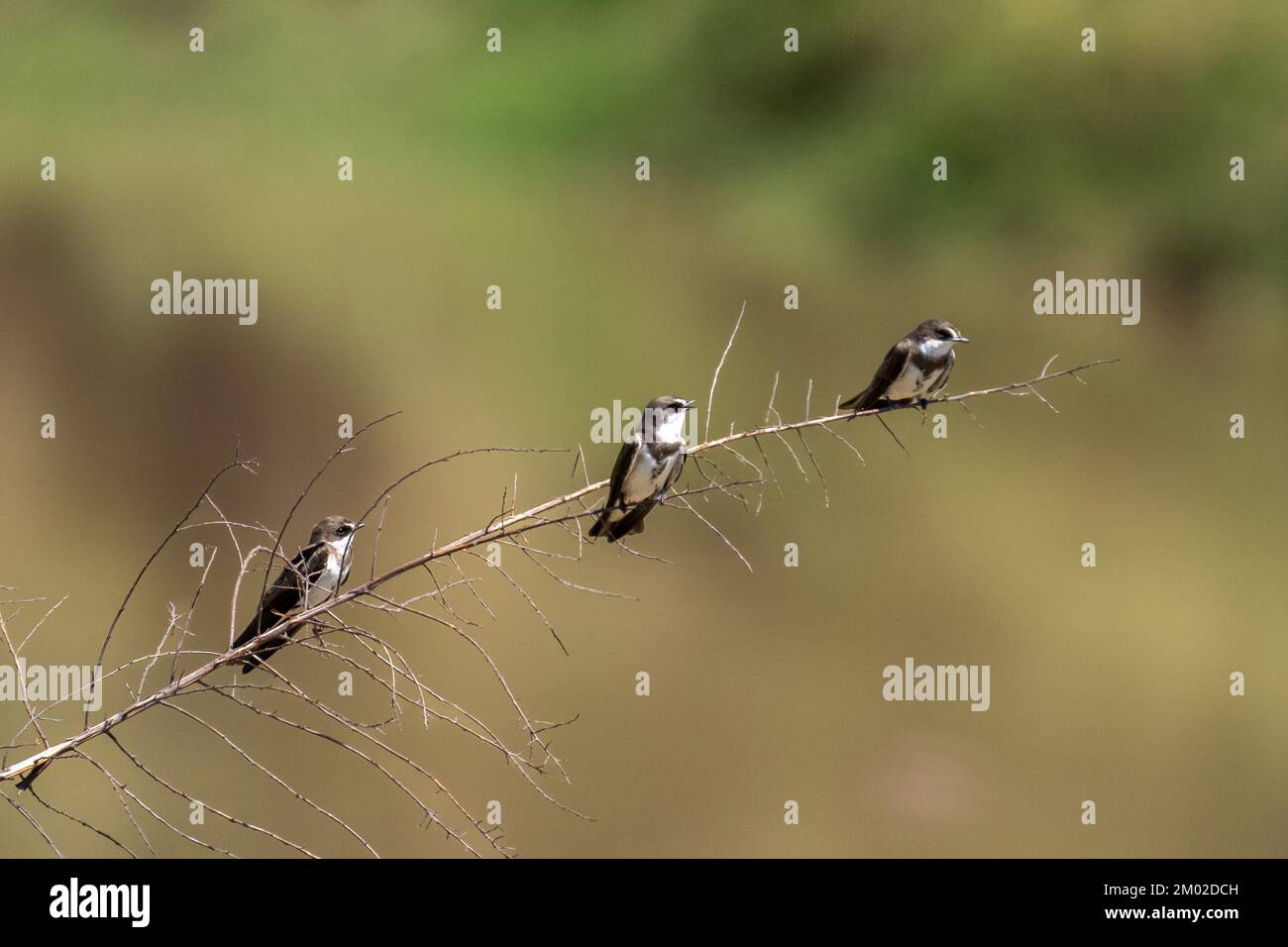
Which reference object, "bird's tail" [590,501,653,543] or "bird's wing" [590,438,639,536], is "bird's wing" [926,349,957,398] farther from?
"bird's tail" [590,501,653,543]

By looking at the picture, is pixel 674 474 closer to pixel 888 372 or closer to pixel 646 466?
pixel 646 466

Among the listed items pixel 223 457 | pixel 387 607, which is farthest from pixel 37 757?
pixel 223 457

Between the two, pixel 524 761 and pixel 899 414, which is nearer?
pixel 524 761

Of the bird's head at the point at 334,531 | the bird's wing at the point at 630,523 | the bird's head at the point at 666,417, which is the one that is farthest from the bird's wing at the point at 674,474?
the bird's head at the point at 334,531

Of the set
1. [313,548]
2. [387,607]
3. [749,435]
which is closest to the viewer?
[387,607]
